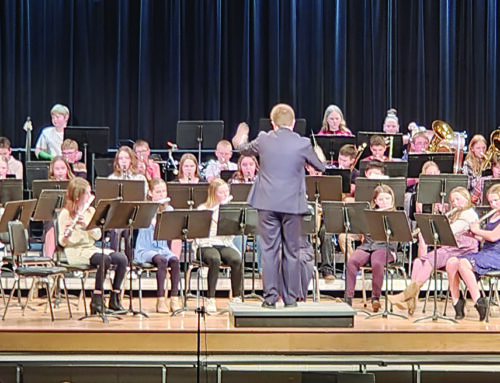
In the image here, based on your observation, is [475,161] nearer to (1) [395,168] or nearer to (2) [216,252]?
(1) [395,168]

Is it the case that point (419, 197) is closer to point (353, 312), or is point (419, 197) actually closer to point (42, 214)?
point (353, 312)

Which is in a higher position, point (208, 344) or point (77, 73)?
point (77, 73)

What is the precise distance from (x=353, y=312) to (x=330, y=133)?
3.49 meters

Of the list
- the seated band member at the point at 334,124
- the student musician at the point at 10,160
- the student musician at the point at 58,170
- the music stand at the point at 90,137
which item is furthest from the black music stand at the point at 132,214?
the seated band member at the point at 334,124

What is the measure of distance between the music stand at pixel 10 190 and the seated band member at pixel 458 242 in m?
3.69

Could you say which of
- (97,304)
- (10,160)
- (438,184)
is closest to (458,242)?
(438,184)

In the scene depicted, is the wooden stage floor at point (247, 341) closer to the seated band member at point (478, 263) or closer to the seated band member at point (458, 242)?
the seated band member at point (478, 263)

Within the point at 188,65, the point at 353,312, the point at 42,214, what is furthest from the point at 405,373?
the point at 188,65

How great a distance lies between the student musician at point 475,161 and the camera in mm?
10211

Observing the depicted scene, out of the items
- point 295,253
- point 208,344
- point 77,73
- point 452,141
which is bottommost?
point 208,344

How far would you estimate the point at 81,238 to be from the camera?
8.08 meters

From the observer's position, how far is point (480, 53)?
13.4m

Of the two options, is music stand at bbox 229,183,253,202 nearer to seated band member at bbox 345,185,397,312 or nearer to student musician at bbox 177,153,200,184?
student musician at bbox 177,153,200,184

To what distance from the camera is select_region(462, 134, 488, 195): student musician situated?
1021 centimetres
